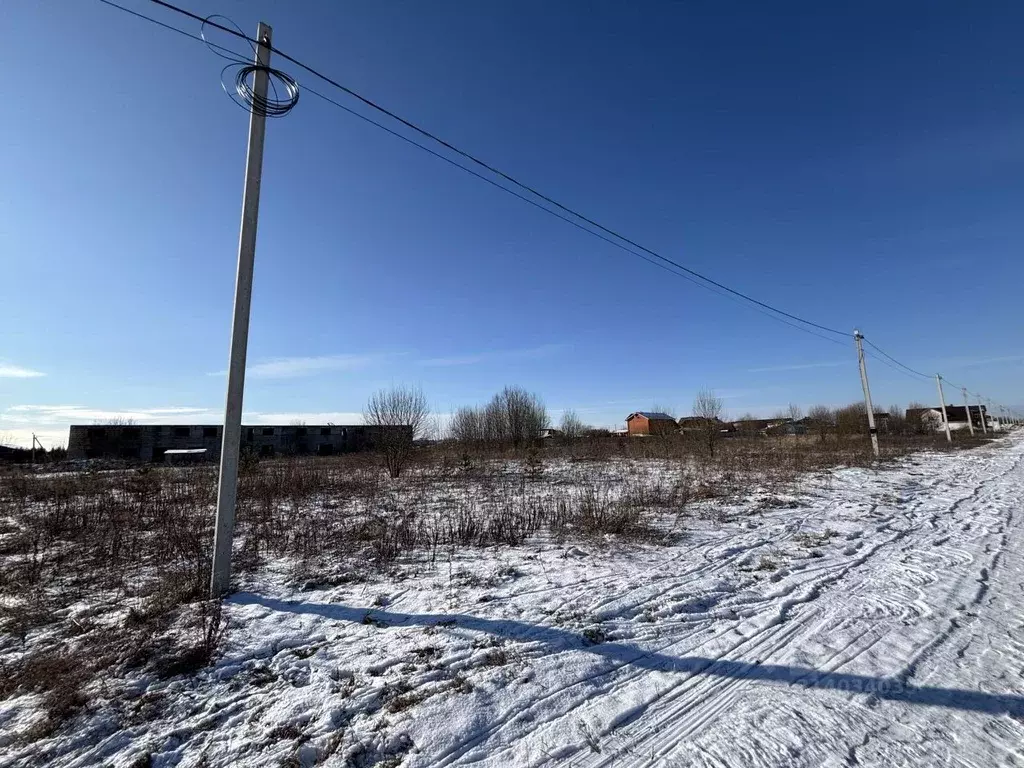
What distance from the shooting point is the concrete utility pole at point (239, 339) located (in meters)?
4.41

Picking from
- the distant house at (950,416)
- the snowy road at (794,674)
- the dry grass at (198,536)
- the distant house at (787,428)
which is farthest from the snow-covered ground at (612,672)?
the distant house at (950,416)

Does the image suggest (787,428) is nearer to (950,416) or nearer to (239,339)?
(239,339)

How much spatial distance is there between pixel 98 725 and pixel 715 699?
3.65m

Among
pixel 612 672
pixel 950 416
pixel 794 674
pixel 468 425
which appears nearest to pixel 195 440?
pixel 468 425

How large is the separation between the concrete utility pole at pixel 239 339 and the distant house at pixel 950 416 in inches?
3054

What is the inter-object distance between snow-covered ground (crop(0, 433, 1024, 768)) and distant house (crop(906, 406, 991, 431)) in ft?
241

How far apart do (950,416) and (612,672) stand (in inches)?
4444

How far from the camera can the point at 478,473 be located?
1667 cm

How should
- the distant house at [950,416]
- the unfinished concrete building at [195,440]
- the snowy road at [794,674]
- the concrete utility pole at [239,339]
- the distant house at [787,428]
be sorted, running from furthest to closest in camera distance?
the distant house at [950,416]
the distant house at [787,428]
the unfinished concrete building at [195,440]
the concrete utility pole at [239,339]
the snowy road at [794,674]

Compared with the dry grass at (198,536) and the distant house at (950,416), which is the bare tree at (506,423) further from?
the distant house at (950,416)

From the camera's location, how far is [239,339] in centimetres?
455

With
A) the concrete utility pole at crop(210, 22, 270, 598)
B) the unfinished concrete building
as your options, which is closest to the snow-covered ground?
the concrete utility pole at crop(210, 22, 270, 598)

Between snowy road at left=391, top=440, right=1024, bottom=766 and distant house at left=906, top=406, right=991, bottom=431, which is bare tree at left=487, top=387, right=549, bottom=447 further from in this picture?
distant house at left=906, top=406, right=991, bottom=431

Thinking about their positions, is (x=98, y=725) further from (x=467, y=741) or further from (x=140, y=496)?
(x=140, y=496)
